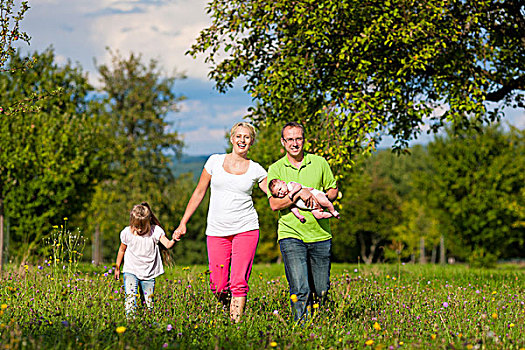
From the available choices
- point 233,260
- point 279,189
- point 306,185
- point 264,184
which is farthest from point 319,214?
point 233,260

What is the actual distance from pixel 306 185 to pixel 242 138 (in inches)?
33.8

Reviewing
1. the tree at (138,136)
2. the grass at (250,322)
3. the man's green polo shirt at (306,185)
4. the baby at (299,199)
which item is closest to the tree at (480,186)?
the tree at (138,136)

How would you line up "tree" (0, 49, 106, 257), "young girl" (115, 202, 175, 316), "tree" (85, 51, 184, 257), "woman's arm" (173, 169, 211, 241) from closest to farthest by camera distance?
"woman's arm" (173, 169, 211, 241) < "young girl" (115, 202, 175, 316) < "tree" (0, 49, 106, 257) < "tree" (85, 51, 184, 257)

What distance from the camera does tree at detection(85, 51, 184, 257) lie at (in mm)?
25344

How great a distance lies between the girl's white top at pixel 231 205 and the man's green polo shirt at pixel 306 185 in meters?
0.29

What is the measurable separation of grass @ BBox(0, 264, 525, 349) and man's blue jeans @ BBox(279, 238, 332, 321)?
7.2 inches

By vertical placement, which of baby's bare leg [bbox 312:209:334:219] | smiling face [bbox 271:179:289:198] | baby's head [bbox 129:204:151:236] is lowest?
baby's head [bbox 129:204:151:236]

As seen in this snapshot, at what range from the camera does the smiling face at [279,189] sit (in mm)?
5117

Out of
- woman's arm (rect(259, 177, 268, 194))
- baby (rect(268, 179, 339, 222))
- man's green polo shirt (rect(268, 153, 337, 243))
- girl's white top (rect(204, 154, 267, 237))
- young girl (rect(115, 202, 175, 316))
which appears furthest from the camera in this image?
young girl (rect(115, 202, 175, 316))

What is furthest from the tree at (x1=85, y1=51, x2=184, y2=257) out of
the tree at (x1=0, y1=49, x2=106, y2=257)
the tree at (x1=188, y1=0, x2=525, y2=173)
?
the tree at (x1=188, y1=0, x2=525, y2=173)

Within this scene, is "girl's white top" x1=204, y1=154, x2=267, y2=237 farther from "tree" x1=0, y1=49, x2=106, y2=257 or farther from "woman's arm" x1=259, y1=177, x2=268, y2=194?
"tree" x1=0, y1=49, x2=106, y2=257

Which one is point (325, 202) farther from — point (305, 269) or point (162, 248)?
point (162, 248)

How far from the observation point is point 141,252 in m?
5.99

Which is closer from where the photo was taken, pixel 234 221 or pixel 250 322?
pixel 250 322
